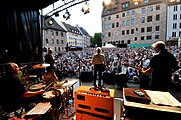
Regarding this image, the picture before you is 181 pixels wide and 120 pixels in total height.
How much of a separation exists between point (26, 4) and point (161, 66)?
6618 mm

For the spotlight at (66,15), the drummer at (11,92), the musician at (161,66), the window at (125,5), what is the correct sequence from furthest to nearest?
the window at (125,5) < the spotlight at (66,15) < the musician at (161,66) < the drummer at (11,92)

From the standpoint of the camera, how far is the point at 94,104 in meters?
1.80

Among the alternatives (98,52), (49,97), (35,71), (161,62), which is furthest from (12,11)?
(161,62)

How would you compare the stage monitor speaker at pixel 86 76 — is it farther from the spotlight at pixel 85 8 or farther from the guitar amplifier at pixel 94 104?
the guitar amplifier at pixel 94 104

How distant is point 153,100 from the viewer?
1216 mm

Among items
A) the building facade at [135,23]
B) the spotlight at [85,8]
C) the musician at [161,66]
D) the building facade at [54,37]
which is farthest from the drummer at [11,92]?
the building facade at [135,23]

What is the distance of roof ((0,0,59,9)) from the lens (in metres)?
5.35

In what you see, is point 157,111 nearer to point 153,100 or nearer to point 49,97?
point 153,100

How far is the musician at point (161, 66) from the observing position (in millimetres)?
2305

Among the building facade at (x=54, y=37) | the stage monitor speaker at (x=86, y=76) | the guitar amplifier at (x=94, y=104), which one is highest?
the building facade at (x=54, y=37)

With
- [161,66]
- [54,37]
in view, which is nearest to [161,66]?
[161,66]

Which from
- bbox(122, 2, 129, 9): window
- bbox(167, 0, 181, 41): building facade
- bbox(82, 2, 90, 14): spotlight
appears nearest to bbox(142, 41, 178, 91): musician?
bbox(82, 2, 90, 14): spotlight

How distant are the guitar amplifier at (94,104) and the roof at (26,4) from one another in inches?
217

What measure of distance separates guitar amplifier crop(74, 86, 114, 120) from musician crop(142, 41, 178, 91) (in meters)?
1.06
